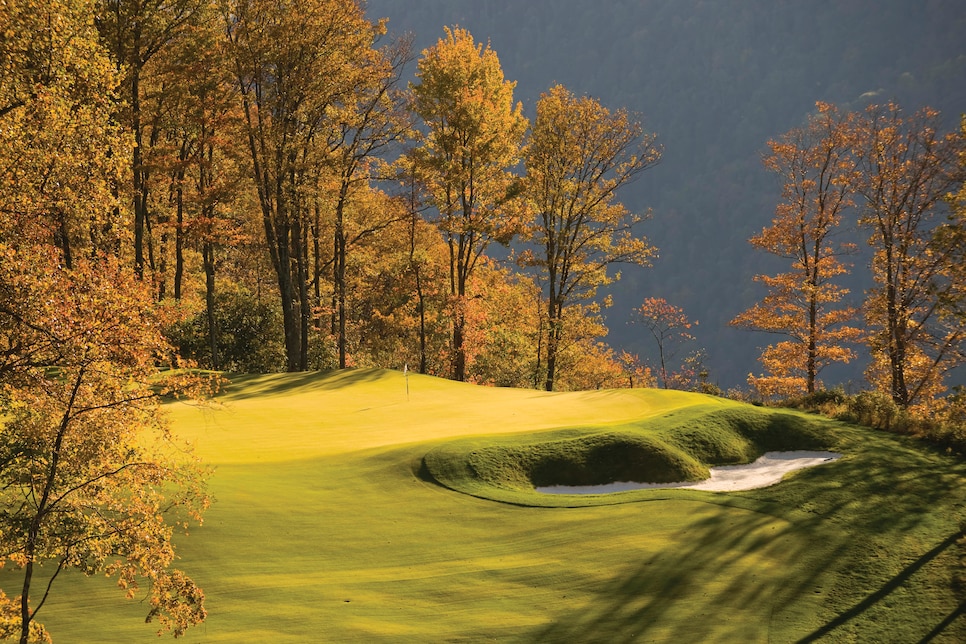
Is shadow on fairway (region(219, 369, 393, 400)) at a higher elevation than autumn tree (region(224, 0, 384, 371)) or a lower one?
lower

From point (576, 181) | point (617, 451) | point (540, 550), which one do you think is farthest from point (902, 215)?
point (540, 550)

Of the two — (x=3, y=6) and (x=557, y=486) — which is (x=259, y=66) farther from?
(x=557, y=486)

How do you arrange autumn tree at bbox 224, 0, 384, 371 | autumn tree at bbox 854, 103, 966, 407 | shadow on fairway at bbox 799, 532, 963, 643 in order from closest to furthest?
1. shadow on fairway at bbox 799, 532, 963, 643
2. autumn tree at bbox 854, 103, 966, 407
3. autumn tree at bbox 224, 0, 384, 371

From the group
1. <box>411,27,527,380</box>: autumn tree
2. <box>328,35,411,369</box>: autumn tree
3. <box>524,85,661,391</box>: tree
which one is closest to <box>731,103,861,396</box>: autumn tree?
<box>524,85,661,391</box>: tree

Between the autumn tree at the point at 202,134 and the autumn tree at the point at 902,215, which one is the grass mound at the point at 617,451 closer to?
the autumn tree at the point at 902,215

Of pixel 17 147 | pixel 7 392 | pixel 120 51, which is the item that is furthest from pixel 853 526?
pixel 120 51

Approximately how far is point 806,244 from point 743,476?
23001mm

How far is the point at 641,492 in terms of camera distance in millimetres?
13859

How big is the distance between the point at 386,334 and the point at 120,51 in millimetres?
26696

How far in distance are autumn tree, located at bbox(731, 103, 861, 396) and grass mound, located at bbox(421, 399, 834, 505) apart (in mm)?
17107

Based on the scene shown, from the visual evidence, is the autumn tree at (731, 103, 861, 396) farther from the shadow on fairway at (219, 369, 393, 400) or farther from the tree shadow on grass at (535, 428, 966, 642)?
the tree shadow on grass at (535, 428, 966, 642)

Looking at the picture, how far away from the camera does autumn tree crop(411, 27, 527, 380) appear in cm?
3184

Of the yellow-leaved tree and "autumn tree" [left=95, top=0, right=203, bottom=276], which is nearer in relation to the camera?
the yellow-leaved tree

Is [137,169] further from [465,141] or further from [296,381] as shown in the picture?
[465,141]
